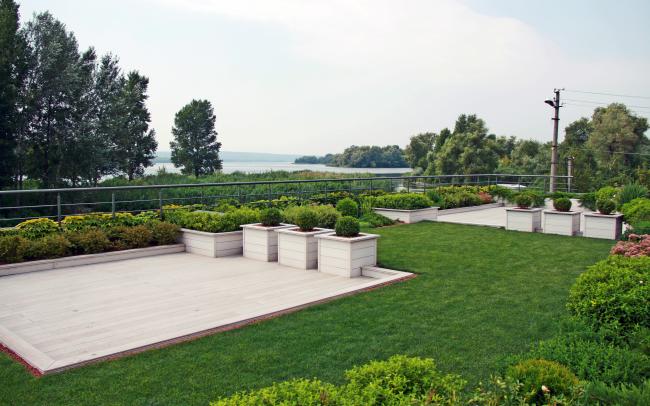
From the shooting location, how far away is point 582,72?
19391 millimetres

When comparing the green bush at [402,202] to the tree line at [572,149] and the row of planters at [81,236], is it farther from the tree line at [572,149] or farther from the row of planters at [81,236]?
the tree line at [572,149]

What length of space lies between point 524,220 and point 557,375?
9636 millimetres

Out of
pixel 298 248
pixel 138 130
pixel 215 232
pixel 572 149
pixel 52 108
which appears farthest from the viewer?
pixel 572 149

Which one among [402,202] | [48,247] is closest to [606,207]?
[402,202]

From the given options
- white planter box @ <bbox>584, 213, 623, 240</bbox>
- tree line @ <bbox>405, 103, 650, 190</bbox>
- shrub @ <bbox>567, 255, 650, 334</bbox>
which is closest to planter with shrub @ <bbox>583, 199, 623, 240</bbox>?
white planter box @ <bbox>584, 213, 623, 240</bbox>

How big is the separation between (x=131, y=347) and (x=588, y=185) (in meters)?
26.8

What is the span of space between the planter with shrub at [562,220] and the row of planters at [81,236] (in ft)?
27.2

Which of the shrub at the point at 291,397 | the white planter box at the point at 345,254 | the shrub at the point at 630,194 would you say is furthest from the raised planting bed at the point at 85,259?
the shrub at the point at 630,194

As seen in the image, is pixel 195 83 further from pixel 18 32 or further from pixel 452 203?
pixel 452 203

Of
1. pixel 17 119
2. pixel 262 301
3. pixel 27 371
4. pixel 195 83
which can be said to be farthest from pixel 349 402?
pixel 17 119

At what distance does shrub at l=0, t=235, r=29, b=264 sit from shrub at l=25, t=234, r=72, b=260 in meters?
0.10

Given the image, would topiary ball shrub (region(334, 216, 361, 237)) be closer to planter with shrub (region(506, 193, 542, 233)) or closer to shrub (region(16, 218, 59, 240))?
shrub (region(16, 218, 59, 240))

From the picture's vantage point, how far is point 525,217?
37.3 ft

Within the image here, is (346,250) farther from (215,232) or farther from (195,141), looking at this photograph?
(195,141)
